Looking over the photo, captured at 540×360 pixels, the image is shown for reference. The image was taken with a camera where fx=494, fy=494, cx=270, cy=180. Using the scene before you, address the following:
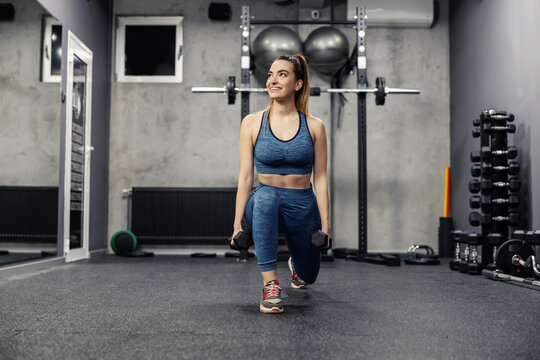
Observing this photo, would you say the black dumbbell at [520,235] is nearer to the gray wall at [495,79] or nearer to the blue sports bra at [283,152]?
the gray wall at [495,79]

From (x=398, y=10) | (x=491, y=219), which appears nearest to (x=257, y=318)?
(x=491, y=219)

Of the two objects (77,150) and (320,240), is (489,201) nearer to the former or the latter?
(320,240)

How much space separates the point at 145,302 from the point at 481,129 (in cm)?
273

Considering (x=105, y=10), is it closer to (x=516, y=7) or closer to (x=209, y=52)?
(x=209, y=52)

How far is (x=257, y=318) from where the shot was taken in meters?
1.88

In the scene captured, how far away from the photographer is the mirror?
11.0 feet

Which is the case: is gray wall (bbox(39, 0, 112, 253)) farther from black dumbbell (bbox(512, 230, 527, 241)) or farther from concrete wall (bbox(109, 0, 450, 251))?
black dumbbell (bbox(512, 230, 527, 241))

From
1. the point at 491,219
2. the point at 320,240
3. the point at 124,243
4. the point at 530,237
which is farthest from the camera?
the point at 124,243

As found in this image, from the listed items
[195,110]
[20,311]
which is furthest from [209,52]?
[20,311]

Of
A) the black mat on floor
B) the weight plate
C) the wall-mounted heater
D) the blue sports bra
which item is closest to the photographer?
the blue sports bra

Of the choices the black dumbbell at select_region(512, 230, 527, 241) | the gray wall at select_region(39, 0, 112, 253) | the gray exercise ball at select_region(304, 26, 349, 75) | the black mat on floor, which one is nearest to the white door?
the gray wall at select_region(39, 0, 112, 253)

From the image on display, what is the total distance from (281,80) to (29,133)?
2.35 m

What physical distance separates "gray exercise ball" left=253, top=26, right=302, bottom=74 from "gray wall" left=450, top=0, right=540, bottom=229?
67.4 inches

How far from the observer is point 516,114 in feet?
12.7
